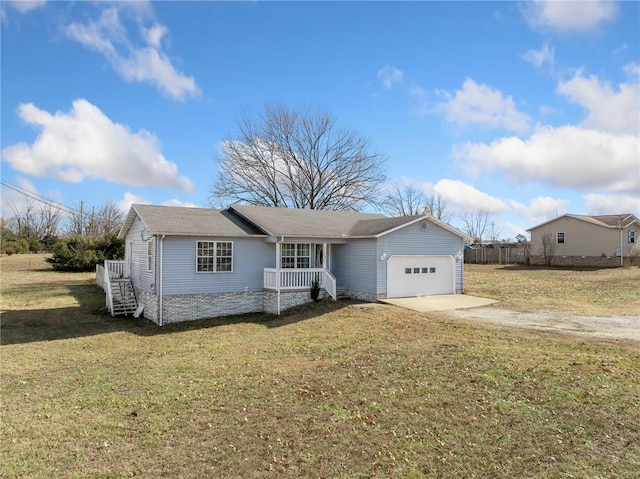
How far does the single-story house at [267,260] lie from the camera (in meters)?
15.7

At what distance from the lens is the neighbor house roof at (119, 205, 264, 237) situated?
50.8 ft

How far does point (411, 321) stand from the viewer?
13.1 m

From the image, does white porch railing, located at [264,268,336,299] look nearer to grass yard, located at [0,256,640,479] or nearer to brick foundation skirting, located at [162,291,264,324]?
brick foundation skirting, located at [162,291,264,324]

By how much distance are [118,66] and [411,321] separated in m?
14.1

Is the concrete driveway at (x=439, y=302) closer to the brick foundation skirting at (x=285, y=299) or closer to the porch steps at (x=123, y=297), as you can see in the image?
the brick foundation skirting at (x=285, y=299)

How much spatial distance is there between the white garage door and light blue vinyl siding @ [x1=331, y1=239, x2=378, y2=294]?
2.55ft

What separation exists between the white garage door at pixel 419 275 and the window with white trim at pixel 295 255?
12.0 feet

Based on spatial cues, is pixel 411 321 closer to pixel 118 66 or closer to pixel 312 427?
pixel 312 427

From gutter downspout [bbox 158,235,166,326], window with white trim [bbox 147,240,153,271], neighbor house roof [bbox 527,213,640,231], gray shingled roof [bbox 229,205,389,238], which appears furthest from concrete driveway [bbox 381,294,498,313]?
neighbor house roof [bbox 527,213,640,231]

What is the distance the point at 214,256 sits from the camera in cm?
1644

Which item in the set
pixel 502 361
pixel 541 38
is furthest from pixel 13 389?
pixel 541 38

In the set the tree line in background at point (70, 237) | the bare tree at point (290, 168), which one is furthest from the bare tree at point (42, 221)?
the bare tree at point (290, 168)

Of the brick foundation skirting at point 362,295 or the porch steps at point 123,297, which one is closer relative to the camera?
the brick foundation skirting at point 362,295

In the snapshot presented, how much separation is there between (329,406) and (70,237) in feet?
124
